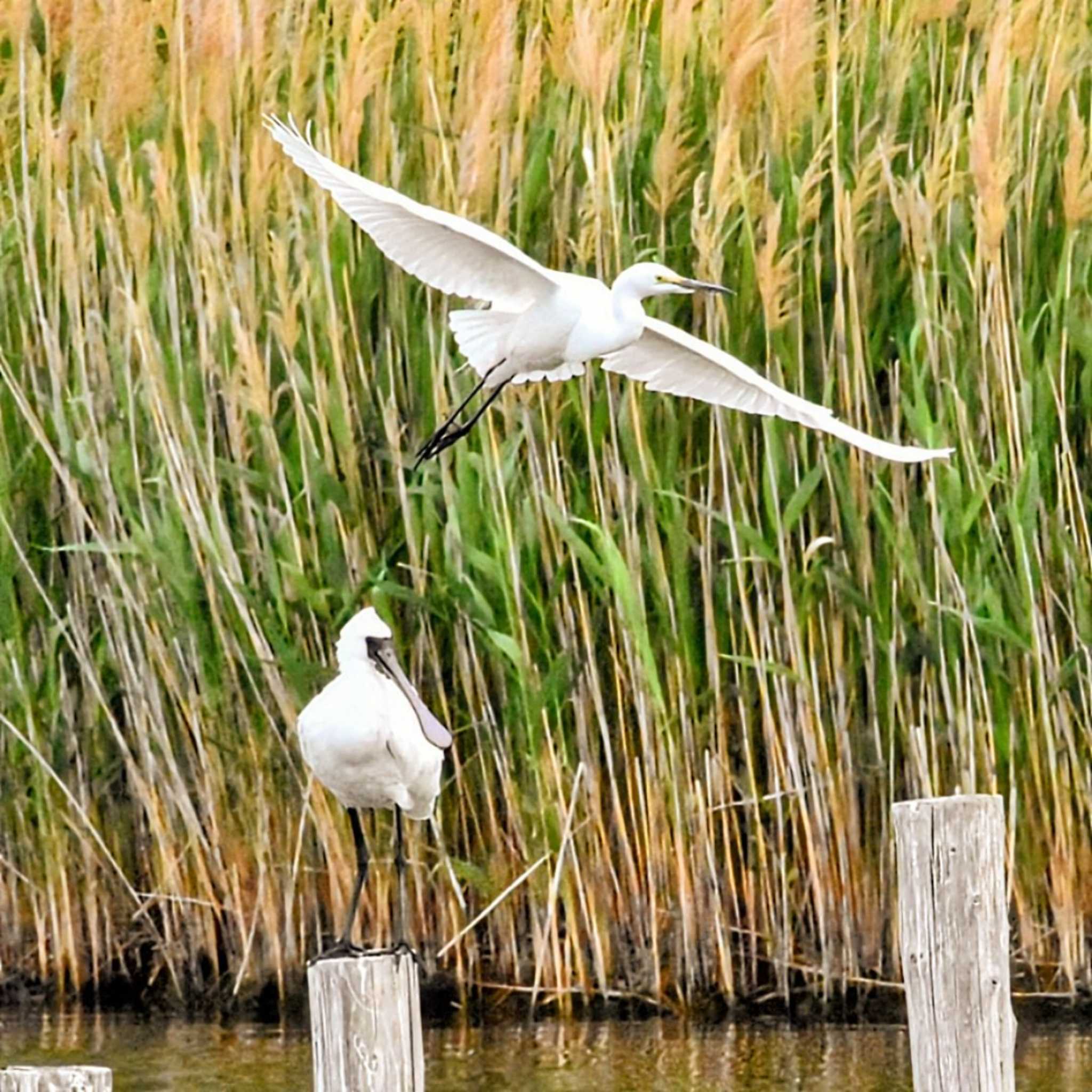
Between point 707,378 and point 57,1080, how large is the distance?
276 centimetres

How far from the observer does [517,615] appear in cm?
527

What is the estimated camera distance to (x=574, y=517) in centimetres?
531

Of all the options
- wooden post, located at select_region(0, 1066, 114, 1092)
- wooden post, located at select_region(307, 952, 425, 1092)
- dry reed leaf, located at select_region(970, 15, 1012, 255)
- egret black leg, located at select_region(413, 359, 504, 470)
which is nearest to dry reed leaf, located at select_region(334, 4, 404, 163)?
egret black leg, located at select_region(413, 359, 504, 470)

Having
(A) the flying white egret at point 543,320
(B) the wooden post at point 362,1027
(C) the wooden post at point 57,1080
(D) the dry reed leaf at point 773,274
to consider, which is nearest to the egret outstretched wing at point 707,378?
(A) the flying white egret at point 543,320

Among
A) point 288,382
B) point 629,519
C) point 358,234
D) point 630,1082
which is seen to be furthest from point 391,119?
point 630,1082

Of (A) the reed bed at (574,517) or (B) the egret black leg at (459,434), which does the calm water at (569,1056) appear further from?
(B) the egret black leg at (459,434)

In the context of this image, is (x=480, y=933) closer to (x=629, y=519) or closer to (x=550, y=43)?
(x=629, y=519)

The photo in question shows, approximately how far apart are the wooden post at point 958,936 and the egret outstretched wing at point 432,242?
1713 millimetres

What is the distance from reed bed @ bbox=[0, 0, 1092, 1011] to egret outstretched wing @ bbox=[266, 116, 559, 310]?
1.07ft

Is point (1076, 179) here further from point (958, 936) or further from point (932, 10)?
point (958, 936)

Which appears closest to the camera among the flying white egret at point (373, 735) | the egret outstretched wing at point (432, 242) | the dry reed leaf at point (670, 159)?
the flying white egret at point (373, 735)

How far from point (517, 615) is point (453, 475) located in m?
0.36

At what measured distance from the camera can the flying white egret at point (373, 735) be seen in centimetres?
421

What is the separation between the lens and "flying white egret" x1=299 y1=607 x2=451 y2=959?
4207mm
